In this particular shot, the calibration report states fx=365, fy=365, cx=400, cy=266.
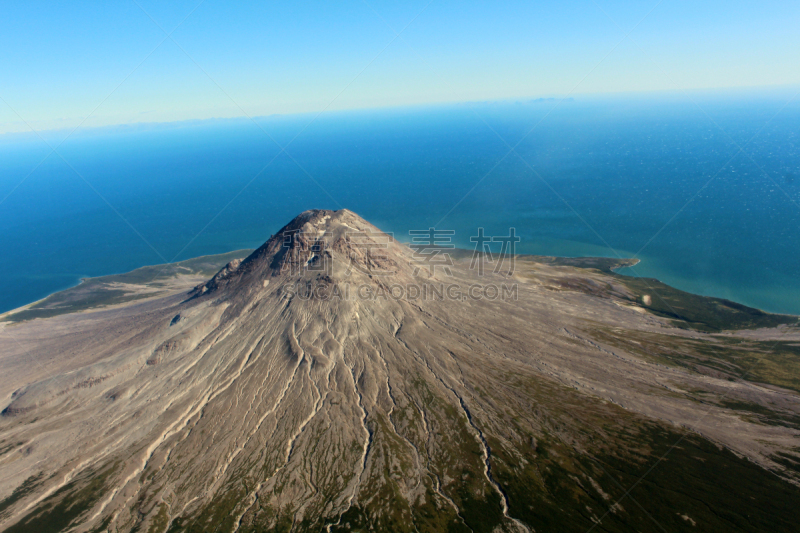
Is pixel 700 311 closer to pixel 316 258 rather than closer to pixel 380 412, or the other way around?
pixel 380 412

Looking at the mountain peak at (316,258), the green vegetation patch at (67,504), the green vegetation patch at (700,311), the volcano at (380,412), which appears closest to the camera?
the green vegetation patch at (67,504)

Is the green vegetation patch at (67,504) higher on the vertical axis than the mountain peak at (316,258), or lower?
lower

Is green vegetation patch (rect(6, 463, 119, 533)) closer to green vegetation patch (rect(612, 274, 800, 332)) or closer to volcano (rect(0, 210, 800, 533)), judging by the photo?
volcano (rect(0, 210, 800, 533))

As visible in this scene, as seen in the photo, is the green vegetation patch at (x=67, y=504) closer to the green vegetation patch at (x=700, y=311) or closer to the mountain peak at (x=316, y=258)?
the mountain peak at (x=316, y=258)

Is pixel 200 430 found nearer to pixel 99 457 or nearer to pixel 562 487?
pixel 99 457

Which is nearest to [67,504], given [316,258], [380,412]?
[380,412]

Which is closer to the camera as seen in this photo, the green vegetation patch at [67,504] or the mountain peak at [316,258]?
the green vegetation patch at [67,504]

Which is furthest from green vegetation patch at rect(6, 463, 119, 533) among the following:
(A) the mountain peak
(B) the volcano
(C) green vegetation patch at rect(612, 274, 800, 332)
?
(C) green vegetation patch at rect(612, 274, 800, 332)

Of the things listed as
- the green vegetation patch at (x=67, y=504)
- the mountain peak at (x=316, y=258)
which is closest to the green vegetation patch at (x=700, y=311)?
the mountain peak at (x=316, y=258)

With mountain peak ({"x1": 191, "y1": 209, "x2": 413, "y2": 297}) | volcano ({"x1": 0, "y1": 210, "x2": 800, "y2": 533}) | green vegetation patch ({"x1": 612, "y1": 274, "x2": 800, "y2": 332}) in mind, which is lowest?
green vegetation patch ({"x1": 612, "y1": 274, "x2": 800, "y2": 332})

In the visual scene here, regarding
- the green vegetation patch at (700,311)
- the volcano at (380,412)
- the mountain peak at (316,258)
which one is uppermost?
the mountain peak at (316,258)
